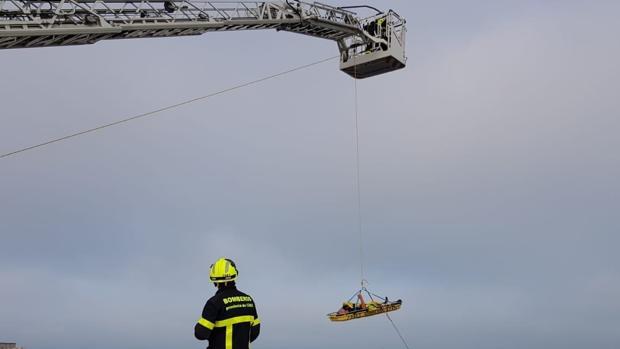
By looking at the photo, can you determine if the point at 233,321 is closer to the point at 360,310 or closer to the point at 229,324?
the point at 229,324

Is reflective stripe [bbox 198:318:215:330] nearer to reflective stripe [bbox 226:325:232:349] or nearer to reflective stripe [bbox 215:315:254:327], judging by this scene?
reflective stripe [bbox 215:315:254:327]

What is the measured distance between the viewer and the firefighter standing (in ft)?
23.2

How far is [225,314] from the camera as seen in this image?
7172mm

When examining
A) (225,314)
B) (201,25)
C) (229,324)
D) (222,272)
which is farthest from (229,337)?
(201,25)

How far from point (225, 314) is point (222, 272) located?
1.62ft

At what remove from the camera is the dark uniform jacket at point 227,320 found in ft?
23.1

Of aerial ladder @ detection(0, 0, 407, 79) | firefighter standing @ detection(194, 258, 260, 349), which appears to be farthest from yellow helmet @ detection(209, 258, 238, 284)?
aerial ladder @ detection(0, 0, 407, 79)

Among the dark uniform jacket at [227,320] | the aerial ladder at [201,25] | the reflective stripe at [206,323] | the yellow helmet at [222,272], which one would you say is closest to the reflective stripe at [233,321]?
the dark uniform jacket at [227,320]

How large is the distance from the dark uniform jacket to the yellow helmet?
0.39 feet

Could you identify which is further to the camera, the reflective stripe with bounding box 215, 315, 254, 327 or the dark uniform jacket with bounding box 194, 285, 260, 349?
the reflective stripe with bounding box 215, 315, 254, 327

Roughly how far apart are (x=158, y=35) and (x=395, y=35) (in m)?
14.3

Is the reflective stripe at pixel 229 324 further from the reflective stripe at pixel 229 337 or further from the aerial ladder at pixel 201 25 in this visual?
the aerial ladder at pixel 201 25

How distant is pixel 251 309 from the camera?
7438 mm

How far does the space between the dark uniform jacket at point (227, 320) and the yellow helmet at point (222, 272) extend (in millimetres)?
118
